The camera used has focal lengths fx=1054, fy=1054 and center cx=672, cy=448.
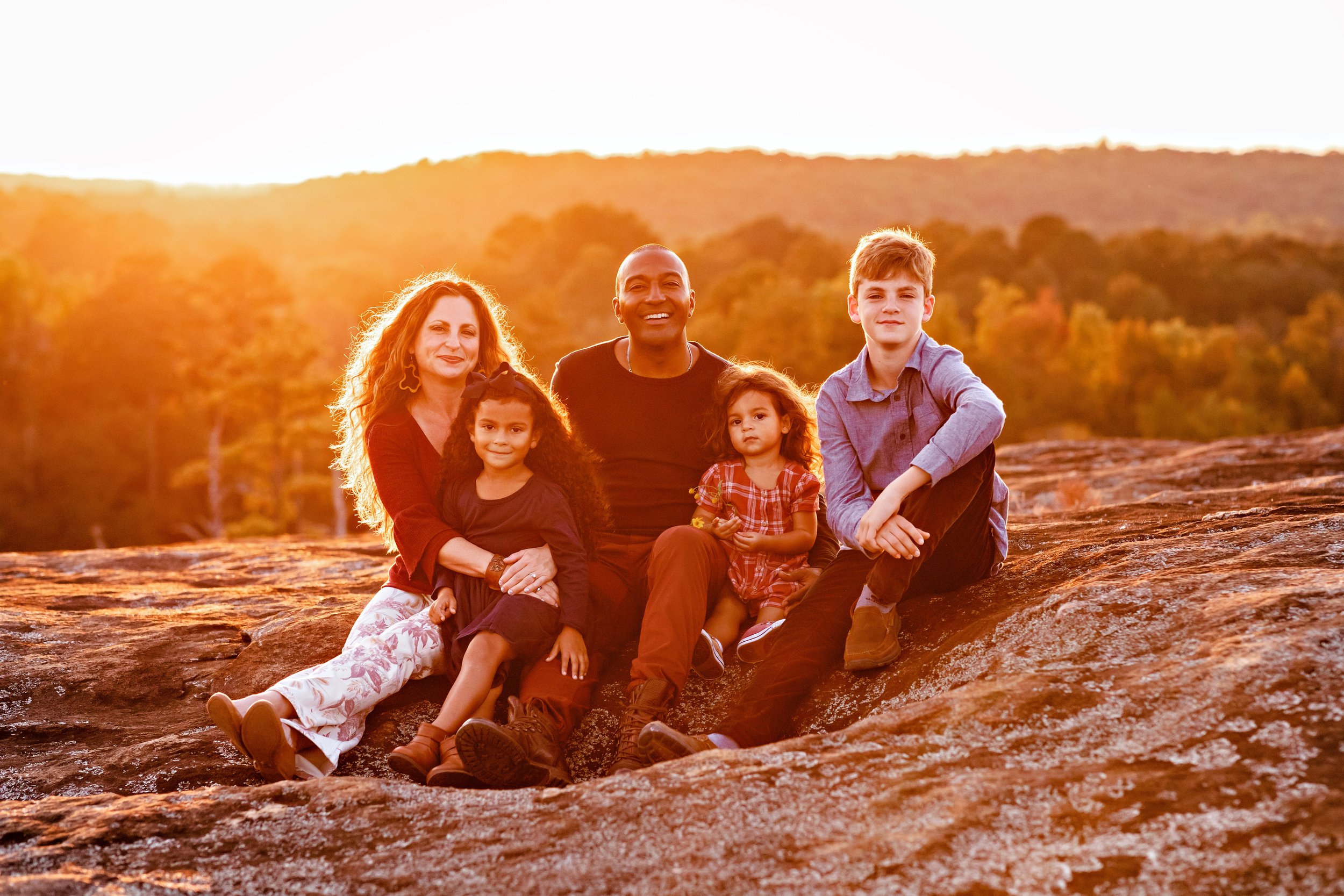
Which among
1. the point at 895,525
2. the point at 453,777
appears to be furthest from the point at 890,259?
the point at 453,777

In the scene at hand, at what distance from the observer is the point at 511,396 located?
4070mm

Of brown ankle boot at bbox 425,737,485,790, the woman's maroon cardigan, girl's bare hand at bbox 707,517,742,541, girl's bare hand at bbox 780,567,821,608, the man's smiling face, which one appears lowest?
brown ankle boot at bbox 425,737,485,790

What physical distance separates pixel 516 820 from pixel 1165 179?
147924 mm

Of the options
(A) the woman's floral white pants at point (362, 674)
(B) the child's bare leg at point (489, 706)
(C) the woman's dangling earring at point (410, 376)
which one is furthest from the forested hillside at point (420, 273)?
(B) the child's bare leg at point (489, 706)

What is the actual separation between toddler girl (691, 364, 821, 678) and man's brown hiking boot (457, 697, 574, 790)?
2.89 feet

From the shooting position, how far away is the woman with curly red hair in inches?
137

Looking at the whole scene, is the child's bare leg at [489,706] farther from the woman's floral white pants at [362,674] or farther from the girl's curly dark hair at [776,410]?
the girl's curly dark hair at [776,410]

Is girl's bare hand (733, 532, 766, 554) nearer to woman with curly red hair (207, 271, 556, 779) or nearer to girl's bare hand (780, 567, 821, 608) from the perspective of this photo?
girl's bare hand (780, 567, 821, 608)

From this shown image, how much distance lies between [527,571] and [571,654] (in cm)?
33

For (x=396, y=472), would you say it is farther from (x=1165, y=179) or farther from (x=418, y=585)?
(x=1165, y=179)

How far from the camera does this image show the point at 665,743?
3.13 metres

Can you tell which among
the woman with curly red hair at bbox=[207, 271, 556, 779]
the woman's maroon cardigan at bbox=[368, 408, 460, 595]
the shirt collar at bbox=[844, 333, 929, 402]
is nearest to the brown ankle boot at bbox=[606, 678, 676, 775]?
the woman with curly red hair at bbox=[207, 271, 556, 779]

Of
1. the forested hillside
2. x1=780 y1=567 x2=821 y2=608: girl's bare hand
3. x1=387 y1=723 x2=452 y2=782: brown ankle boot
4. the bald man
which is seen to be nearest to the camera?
x1=387 y1=723 x2=452 y2=782: brown ankle boot

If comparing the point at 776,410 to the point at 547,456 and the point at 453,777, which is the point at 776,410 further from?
the point at 453,777
